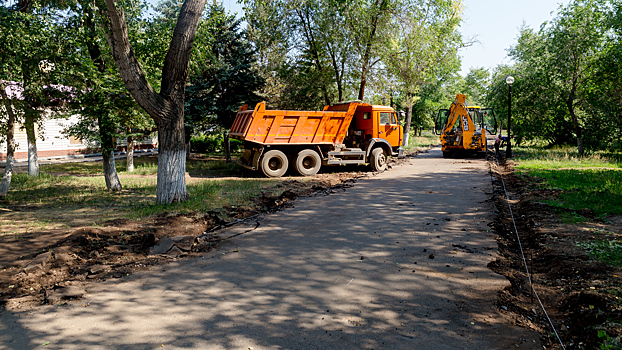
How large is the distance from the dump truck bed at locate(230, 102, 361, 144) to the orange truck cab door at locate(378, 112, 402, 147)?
1653 mm

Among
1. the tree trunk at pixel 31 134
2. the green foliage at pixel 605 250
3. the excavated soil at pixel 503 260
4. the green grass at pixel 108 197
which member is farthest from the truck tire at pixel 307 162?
the green foliage at pixel 605 250

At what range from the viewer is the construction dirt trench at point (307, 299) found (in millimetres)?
3865

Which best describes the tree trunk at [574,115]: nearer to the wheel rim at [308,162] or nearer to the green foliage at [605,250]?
the wheel rim at [308,162]

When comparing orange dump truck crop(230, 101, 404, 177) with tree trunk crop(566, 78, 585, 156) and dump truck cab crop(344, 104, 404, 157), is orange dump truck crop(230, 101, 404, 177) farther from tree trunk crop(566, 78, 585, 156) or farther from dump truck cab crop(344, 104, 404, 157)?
tree trunk crop(566, 78, 585, 156)

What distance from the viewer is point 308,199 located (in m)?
11.7

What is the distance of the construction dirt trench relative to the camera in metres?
3.87

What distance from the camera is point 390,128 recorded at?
18.7m

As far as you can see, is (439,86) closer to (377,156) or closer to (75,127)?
(377,156)

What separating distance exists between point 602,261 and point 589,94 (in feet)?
73.9

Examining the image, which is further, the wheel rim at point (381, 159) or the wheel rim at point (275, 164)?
the wheel rim at point (381, 159)

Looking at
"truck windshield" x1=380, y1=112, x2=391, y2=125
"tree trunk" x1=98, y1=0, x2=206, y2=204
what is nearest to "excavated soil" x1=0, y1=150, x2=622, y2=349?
"tree trunk" x1=98, y1=0, x2=206, y2=204

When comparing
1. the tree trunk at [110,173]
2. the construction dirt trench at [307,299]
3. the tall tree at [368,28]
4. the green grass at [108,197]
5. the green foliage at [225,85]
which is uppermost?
the tall tree at [368,28]

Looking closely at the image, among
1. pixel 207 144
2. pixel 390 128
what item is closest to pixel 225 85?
pixel 390 128

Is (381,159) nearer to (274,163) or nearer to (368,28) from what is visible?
(274,163)
